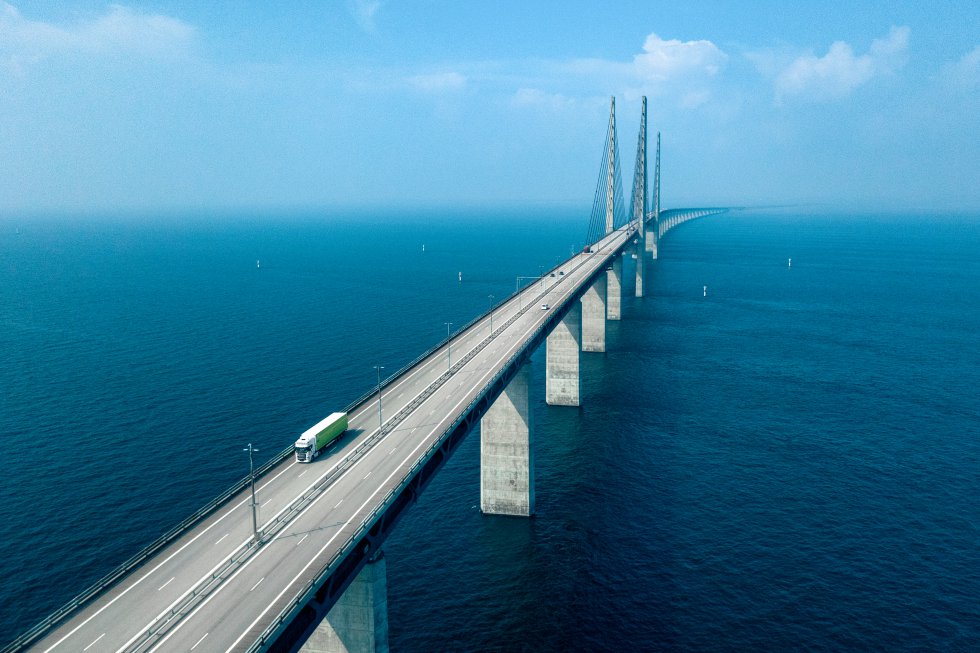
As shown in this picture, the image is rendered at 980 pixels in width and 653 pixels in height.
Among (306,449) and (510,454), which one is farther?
(510,454)

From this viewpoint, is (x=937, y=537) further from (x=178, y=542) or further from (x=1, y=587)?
(x=1, y=587)

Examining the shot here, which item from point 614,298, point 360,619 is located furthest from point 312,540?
point 614,298

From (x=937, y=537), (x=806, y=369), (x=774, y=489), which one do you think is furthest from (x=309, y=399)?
(x=806, y=369)

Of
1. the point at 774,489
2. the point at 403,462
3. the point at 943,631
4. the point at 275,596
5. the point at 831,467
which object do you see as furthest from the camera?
the point at 831,467

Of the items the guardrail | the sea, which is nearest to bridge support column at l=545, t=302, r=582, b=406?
the sea

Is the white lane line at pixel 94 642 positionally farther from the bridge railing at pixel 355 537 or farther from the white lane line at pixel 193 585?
the bridge railing at pixel 355 537

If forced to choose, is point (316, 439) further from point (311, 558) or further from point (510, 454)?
point (510, 454)

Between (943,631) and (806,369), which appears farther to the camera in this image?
(806,369)
